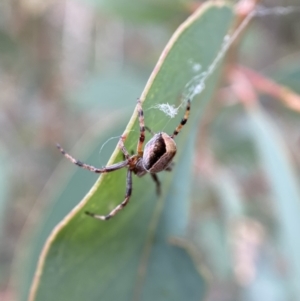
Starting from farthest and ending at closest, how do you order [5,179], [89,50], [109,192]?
[89,50], [5,179], [109,192]

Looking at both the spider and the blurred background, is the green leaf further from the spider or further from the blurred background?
the blurred background

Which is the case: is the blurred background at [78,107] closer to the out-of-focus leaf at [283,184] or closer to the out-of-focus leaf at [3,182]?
the out-of-focus leaf at [3,182]

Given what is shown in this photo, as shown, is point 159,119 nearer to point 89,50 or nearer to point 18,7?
point 18,7

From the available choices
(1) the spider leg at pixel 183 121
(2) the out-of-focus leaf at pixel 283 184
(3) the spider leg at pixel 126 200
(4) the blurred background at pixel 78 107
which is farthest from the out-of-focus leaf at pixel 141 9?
(3) the spider leg at pixel 126 200

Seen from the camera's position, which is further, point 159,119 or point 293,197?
point 293,197

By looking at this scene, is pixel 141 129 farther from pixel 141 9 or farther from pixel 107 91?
pixel 107 91

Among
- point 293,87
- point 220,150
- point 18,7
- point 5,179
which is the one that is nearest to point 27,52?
point 18,7

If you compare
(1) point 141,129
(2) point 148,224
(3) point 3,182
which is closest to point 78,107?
(3) point 3,182
